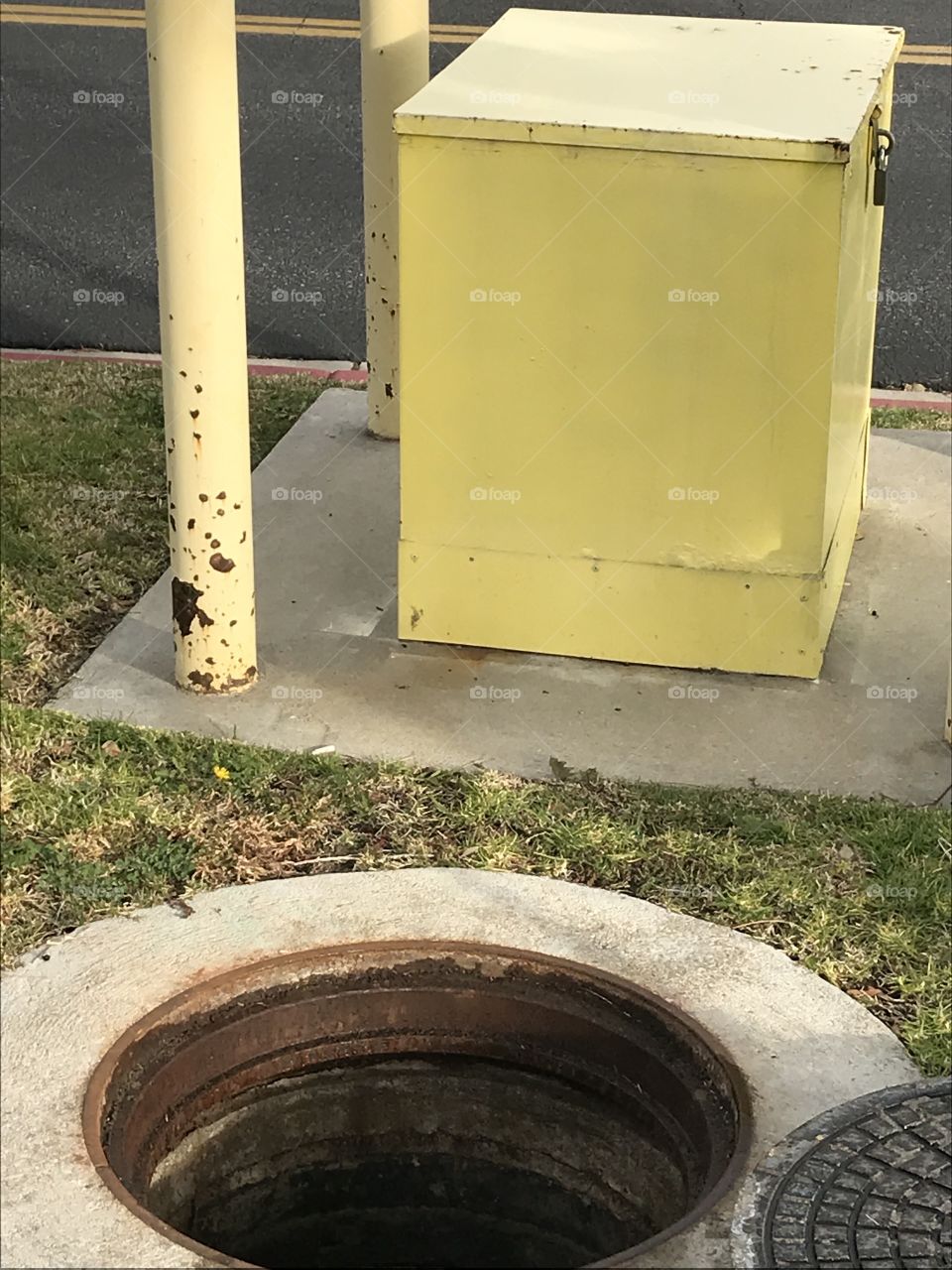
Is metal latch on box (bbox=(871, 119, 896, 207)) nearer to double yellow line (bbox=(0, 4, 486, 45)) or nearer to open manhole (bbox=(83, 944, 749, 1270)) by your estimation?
open manhole (bbox=(83, 944, 749, 1270))

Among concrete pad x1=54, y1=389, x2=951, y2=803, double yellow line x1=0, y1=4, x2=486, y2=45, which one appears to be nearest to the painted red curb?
concrete pad x1=54, y1=389, x2=951, y2=803

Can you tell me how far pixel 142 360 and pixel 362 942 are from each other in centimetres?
426

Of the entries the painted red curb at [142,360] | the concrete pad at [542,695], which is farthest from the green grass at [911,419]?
the painted red curb at [142,360]

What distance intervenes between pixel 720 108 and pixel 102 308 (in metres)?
4.03

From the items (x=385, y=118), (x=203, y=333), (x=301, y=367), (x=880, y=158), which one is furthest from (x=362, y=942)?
(x=301, y=367)

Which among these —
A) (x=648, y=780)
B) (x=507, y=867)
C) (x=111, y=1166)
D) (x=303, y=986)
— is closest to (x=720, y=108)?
(x=648, y=780)

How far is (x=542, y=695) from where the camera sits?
5102 millimetres

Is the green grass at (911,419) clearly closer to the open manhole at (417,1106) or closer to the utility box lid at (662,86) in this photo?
the utility box lid at (662,86)

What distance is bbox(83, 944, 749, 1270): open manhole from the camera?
3.66m

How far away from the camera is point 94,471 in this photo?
6.49 m

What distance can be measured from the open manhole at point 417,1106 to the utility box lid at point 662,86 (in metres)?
2.14

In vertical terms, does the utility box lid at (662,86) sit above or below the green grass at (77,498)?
above

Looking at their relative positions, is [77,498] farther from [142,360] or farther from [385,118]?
[385,118]

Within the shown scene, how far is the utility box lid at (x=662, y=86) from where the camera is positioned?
4707mm
